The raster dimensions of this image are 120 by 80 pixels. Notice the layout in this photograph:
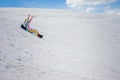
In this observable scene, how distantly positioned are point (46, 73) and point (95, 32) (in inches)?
652

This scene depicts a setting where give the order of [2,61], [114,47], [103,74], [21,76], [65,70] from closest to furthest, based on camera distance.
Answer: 1. [21,76]
2. [2,61]
3. [65,70]
4. [103,74]
5. [114,47]

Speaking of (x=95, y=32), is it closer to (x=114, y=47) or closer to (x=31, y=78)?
(x=114, y=47)

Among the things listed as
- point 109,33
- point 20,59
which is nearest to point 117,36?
point 109,33

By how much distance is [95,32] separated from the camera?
879 inches

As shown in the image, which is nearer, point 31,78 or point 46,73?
point 31,78

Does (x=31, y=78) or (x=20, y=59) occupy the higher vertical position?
(x=20, y=59)

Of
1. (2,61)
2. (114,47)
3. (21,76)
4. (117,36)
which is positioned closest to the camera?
(21,76)

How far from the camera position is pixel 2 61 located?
6672 mm

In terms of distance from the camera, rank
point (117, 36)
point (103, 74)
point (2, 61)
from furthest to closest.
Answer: point (117, 36) < point (103, 74) < point (2, 61)

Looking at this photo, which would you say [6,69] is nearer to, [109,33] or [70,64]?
[70,64]

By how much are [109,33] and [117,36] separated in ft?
4.68

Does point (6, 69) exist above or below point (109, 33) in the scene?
below

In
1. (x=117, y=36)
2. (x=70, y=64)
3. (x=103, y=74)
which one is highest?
(x=117, y=36)

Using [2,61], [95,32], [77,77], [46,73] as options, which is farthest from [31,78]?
[95,32]
